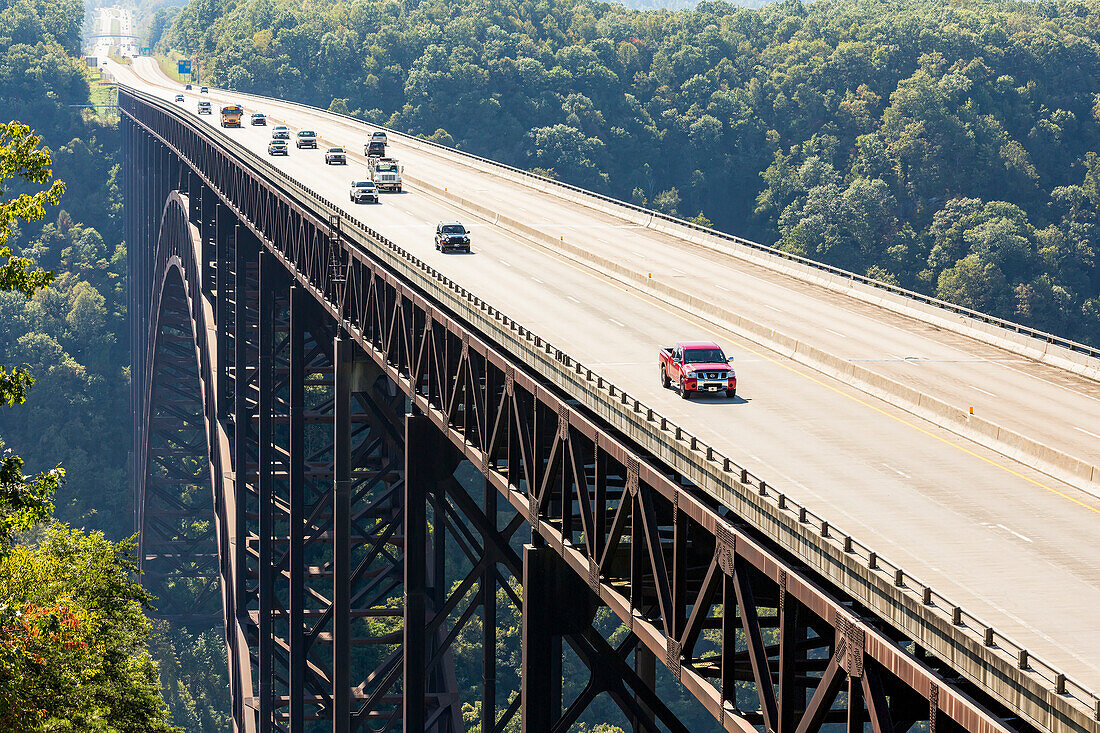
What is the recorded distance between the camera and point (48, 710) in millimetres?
22266

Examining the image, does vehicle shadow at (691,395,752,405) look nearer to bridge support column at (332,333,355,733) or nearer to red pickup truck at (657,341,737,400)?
red pickup truck at (657,341,737,400)

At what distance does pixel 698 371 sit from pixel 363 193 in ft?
128

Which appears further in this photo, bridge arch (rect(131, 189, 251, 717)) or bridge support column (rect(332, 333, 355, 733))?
bridge arch (rect(131, 189, 251, 717))

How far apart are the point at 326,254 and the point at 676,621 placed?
29.9 meters

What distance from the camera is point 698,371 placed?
2877cm

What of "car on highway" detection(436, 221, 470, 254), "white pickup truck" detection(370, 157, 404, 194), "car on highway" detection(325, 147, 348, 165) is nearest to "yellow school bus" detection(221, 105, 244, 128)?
"car on highway" detection(325, 147, 348, 165)

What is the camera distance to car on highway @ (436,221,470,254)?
50.0m

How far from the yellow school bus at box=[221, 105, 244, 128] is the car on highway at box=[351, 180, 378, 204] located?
51621mm

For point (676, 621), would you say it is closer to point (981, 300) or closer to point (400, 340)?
point (400, 340)

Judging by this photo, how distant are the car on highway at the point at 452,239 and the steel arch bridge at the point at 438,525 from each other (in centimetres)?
459

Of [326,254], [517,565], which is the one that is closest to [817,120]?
[326,254]

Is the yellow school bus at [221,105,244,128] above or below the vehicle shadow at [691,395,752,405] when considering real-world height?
below

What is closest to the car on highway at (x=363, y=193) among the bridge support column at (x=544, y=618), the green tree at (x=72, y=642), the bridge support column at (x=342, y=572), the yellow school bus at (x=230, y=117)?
the bridge support column at (x=342, y=572)

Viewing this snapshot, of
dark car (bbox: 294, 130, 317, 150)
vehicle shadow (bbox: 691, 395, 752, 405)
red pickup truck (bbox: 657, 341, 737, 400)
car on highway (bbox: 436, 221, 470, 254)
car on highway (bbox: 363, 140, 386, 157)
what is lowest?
dark car (bbox: 294, 130, 317, 150)
